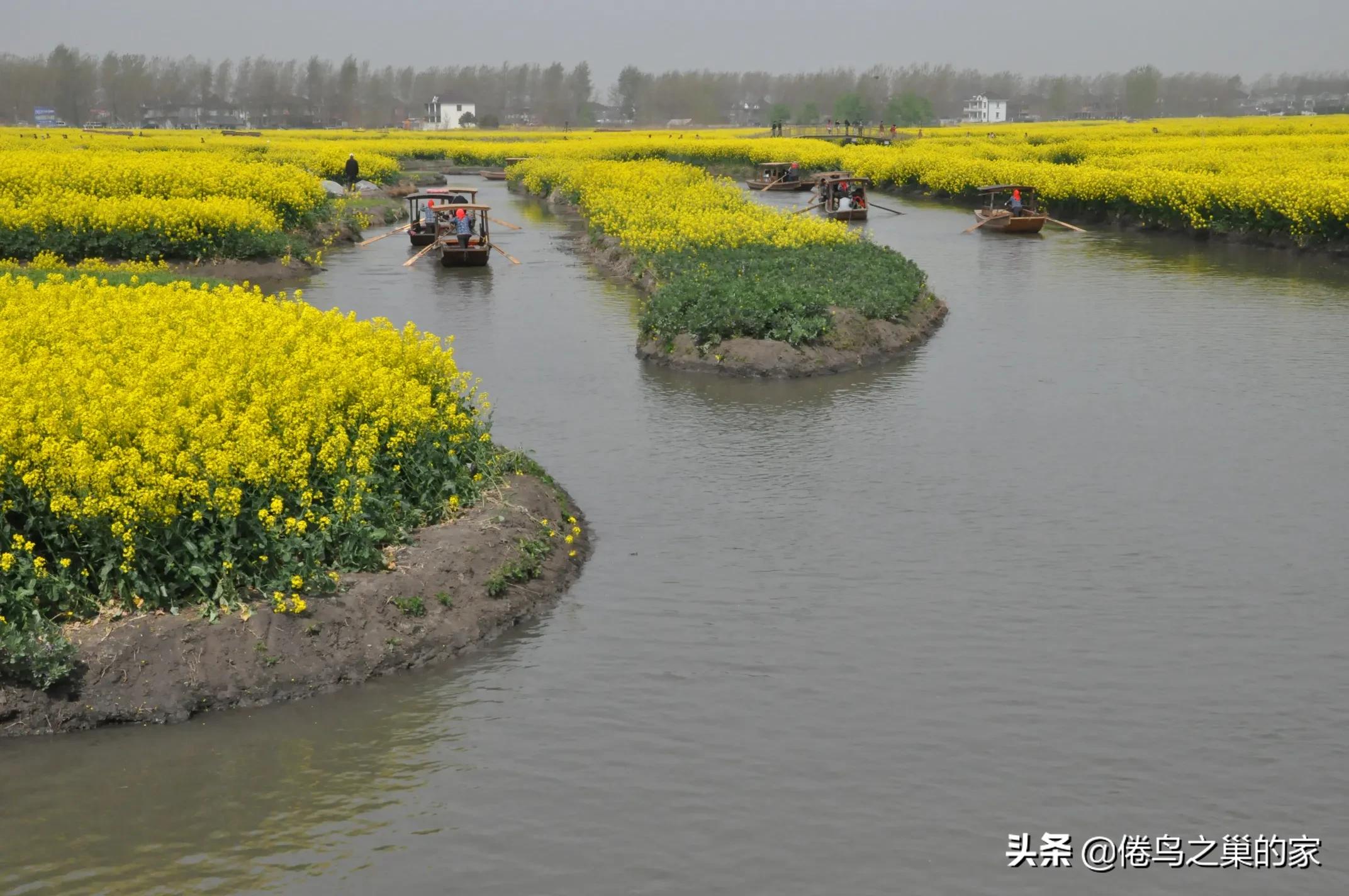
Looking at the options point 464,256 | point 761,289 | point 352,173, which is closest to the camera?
point 761,289

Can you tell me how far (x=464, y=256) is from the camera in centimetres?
3650

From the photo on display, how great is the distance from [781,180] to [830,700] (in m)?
61.9

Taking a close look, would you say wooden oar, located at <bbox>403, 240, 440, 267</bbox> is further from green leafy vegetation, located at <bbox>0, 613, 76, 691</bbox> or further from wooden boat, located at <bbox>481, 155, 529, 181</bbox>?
wooden boat, located at <bbox>481, 155, 529, 181</bbox>

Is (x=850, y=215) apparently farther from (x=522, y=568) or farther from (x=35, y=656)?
(x=35, y=656)

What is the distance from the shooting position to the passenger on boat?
3644 cm

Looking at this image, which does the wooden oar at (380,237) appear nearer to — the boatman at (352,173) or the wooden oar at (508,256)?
the wooden oar at (508,256)

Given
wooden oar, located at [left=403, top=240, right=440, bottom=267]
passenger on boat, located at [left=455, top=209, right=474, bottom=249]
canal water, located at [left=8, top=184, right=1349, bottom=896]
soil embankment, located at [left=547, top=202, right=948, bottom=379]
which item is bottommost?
canal water, located at [left=8, top=184, right=1349, bottom=896]

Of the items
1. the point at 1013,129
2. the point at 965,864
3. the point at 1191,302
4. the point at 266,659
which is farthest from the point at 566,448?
the point at 1013,129

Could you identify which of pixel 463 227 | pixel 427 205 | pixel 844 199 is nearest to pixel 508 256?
pixel 463 227

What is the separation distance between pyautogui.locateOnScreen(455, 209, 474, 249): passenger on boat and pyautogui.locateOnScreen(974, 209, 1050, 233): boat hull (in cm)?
1790

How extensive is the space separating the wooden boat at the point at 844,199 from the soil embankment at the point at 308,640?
1544 inches

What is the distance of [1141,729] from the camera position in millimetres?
10664

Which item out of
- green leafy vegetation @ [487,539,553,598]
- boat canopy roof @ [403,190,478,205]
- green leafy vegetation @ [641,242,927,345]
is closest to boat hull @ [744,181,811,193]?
boat canopy roof @ [403,190,478,205]

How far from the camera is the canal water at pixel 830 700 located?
30.0ft
